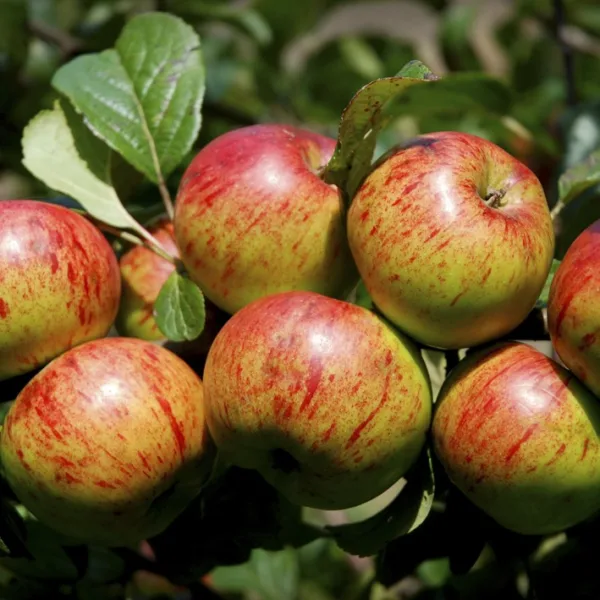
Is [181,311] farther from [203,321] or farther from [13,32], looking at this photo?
[13,32]

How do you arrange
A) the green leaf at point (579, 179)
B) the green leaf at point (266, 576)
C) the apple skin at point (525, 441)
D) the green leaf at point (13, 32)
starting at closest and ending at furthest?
the apple skin at point (525, 441)
the green leaf at point (579, 179)
the green leaf at point (266, 576)
the green leaf at point (13, 32)

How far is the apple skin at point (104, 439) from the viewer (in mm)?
930

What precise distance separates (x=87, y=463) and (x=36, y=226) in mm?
256

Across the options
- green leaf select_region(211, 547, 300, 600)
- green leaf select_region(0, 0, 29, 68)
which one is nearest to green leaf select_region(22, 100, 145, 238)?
green leaf select_region(211, 547, 300, 600)

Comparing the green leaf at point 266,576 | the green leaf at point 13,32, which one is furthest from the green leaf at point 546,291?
the green leaf at point 13,32

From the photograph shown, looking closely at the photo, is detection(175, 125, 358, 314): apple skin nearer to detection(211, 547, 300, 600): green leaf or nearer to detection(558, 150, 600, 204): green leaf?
detection(558, 150, 600, 204): green leaf

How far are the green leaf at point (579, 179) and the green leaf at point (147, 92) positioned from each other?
1.50 ft

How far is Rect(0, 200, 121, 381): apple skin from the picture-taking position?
0.98 m

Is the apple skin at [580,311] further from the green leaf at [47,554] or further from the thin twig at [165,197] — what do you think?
the green leaf at [47,554]

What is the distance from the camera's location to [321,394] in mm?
900

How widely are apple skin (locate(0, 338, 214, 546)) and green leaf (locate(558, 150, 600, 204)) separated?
490mm

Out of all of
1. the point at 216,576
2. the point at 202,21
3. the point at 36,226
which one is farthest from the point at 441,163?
the point at 202,21

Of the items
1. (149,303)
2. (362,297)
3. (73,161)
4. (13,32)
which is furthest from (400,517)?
(13,32)

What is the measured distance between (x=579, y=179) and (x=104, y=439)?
0.62m
